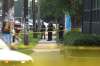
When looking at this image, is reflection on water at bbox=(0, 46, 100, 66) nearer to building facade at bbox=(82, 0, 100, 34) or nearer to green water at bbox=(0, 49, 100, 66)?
green water at bbox=(0, 49, 100, 66)

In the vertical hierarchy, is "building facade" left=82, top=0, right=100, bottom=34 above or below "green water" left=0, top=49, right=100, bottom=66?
above

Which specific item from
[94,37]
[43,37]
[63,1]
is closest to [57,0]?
[63,1]

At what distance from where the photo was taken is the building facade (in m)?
28.9

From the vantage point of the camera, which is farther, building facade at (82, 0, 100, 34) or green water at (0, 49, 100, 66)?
building facade at (82, 0, 100, 34)

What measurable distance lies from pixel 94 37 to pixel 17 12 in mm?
74047

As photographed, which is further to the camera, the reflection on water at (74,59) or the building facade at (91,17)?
the building facade at (91,17)

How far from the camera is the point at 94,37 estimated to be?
23266 mm

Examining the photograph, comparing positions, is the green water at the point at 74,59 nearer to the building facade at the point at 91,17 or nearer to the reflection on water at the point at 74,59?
the reflection on water at the point at 74,59

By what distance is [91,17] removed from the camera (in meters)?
30.6

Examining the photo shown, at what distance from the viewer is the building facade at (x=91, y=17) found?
94.9 feet

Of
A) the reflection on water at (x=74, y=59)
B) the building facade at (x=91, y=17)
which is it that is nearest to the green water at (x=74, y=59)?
the reflection on water at (x=74, y=59)

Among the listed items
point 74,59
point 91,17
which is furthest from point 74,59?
point 91,17

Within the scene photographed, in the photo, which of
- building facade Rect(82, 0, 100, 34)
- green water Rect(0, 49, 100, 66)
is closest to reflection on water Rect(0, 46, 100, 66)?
green water Rect(0, 49, 100, 66)

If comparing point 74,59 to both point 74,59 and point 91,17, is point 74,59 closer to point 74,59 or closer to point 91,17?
point 74,59
